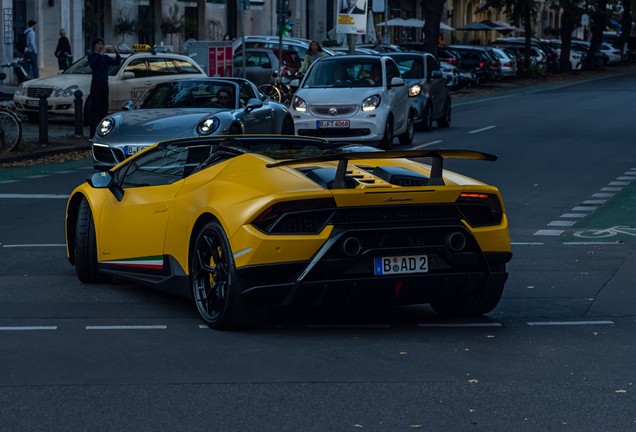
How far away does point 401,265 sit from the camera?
610cm

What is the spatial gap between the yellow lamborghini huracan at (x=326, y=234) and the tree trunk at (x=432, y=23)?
3551 cm

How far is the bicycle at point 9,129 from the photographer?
58.1 feet

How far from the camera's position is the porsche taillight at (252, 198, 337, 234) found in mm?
5891

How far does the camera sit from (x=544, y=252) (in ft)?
31.6

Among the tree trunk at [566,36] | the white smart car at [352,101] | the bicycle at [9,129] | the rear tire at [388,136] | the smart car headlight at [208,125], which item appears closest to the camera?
the smart car headlight at [208,125]

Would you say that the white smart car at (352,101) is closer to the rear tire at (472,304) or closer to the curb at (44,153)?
the curb at (44,153)

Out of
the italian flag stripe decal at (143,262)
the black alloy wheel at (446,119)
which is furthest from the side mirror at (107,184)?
the black alloy wheel at (446,119)

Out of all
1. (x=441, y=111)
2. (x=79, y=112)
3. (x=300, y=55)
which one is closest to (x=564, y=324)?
(x=79, y=112)

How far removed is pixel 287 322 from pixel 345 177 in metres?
1.08

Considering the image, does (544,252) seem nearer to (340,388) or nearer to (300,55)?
(340,388)

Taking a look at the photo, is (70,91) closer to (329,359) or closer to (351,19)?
(351,19)

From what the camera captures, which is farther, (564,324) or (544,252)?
(544,252)

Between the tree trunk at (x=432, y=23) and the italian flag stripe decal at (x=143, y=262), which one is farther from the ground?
the tree trunk at (x=432, y=23)

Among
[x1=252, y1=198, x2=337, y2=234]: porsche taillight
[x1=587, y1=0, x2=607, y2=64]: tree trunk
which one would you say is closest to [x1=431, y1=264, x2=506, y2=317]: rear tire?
[x1=252, y1=198, x2=337, y2=234]: porsche taillight
